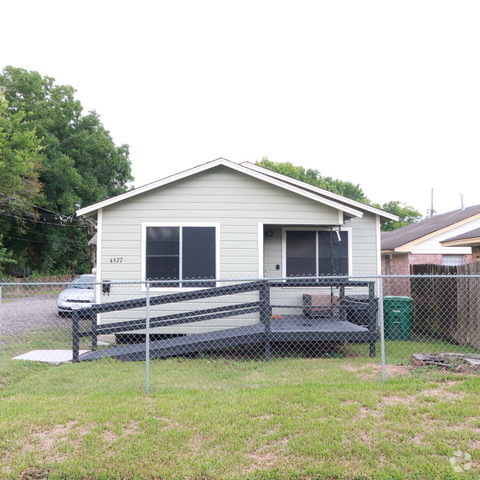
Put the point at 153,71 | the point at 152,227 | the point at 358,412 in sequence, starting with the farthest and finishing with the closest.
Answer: the point at 153,71 → the point at 152,227 → the point at 358,412

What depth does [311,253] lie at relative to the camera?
34.0ft

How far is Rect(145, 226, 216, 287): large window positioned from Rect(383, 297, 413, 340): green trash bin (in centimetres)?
451

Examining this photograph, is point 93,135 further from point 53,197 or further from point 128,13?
point 128,13

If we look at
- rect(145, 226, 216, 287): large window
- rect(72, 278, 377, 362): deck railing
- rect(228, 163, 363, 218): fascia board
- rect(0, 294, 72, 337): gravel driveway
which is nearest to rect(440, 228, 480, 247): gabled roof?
rect(228, 163, 363, 218): fascia board

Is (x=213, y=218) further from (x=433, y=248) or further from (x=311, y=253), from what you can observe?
(x=433, y=248)

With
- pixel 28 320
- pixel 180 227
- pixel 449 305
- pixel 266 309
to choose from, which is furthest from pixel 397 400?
pixel 28 320

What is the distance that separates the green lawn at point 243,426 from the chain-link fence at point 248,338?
6.5 inches

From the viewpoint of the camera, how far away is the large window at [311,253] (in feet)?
34.0

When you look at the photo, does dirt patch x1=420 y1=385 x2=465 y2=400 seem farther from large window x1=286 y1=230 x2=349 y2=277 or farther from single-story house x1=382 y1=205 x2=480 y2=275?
single-story house x1=382 y1=205 x2=480 y2=275

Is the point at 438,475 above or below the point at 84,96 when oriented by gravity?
below

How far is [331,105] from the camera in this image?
2030cm

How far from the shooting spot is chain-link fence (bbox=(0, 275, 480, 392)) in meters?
6.20

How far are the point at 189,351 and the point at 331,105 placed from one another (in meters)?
16.4

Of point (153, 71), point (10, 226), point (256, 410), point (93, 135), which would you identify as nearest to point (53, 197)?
point (10, 226)
